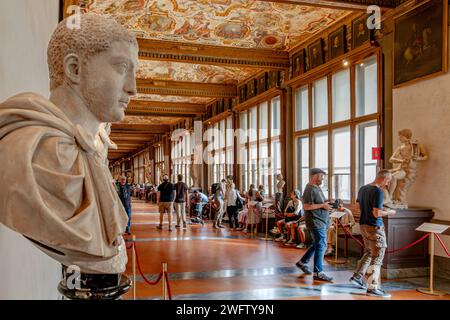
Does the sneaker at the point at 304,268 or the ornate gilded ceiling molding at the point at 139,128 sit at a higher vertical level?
the ornate gilded ceiling molding at the point at 139,128

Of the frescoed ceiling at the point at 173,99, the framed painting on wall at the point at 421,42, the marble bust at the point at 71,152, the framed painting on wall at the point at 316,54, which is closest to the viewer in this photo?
the marble bust at the point at 71,152

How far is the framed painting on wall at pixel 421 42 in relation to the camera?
24.8ft

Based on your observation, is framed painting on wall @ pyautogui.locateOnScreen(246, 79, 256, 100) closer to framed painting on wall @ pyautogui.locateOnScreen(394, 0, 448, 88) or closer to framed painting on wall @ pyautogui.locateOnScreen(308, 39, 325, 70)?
framed painting on wall @ pyautogui.locateOnScreen(308, 39, 325, 70)

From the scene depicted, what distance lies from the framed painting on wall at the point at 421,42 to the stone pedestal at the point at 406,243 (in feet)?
8.71

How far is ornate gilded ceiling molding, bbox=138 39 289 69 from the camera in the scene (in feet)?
39.0

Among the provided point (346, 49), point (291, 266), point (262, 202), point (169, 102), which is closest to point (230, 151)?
point (169, 102)

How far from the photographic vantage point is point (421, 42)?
26.4 ft

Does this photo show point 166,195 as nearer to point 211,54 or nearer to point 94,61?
point 211,54

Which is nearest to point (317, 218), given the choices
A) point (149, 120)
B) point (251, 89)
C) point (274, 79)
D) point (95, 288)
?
point (95, 288)

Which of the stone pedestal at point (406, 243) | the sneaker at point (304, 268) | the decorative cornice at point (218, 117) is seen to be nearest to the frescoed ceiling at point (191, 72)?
the decorative cornice at point (218, 117)

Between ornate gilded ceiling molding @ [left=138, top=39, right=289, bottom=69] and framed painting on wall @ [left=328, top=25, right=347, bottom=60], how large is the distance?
2.26m

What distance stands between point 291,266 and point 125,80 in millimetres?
7024

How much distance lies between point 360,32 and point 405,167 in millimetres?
3811

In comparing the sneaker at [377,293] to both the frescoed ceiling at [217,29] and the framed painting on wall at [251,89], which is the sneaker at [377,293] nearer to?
the frescoed ceiling at [217,29]
